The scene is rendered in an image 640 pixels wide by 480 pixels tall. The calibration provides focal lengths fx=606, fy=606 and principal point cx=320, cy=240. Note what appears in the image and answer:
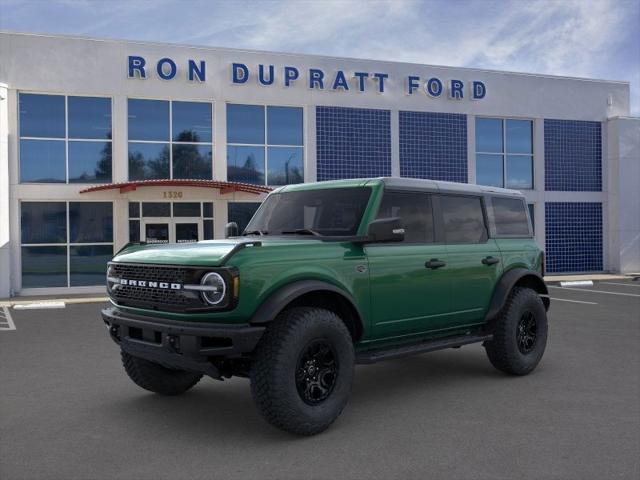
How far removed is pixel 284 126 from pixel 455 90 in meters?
6.39

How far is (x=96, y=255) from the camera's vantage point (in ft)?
59.0

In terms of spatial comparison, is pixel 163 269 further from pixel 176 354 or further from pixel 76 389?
pixel 76 389

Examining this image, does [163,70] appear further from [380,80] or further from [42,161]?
[380,80]

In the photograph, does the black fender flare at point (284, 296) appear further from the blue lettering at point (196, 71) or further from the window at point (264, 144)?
the blue lettering at point (196, 71)

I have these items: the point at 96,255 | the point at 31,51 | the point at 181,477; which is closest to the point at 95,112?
the point at 31,51

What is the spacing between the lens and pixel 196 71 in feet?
60.7

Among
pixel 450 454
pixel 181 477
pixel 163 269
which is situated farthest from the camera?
pixel 163 269

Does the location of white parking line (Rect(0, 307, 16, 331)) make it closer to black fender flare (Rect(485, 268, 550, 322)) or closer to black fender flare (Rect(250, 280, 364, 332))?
black fender flare (Rect(250, 280, 364, 332))

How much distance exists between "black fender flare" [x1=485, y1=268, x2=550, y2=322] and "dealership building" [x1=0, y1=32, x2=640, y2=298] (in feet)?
39.0

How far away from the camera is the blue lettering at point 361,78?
20.3 meters

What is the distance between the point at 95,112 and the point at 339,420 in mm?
15458

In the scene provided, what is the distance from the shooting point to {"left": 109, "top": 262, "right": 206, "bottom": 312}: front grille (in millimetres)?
4473

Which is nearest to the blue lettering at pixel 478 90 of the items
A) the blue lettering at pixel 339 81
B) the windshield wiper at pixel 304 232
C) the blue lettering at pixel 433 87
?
the blue lettering at pixel 433 87

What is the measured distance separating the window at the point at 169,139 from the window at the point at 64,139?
2.61 ft
